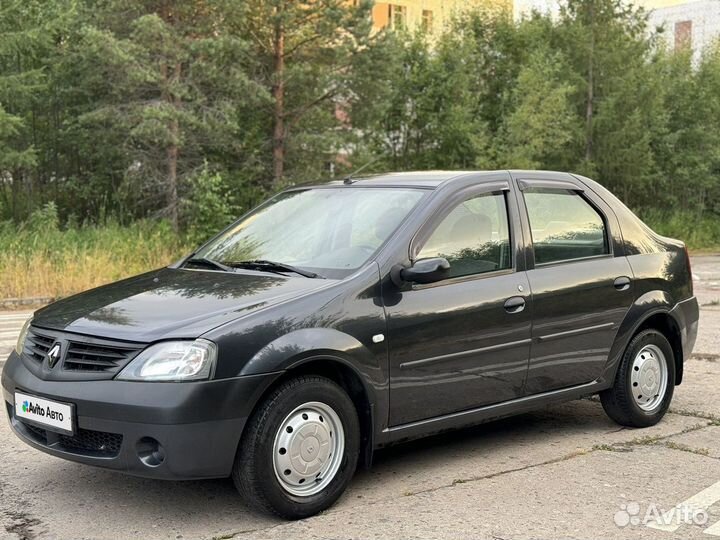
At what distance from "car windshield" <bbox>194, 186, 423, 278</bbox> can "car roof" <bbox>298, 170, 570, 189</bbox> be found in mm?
62

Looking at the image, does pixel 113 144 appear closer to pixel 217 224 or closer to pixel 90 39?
pixel 90 39

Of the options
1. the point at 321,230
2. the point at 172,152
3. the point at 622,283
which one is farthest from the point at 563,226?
the point at 172,152

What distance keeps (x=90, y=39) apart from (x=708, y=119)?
23.5 m

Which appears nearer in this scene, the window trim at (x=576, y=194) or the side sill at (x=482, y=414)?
the side sill at (x=482, y=414)

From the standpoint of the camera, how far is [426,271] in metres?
4.56

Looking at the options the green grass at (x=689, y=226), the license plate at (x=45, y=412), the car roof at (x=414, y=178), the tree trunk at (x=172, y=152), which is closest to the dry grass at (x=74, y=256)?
the tree trunk at (x=172, y=152)

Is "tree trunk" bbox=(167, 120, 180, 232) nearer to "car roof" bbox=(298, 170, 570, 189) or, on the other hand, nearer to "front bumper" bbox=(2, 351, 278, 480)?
"car roof" bbox=(298, 170, 570, 189)

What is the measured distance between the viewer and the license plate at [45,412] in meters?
4.08

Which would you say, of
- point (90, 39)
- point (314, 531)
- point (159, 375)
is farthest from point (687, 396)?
point (90, 39)

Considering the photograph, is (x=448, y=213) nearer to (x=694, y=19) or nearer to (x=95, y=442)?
(x=95, y=442)

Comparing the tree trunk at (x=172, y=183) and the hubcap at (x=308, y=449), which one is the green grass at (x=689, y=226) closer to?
the tree trunk at (x=172, y=183)

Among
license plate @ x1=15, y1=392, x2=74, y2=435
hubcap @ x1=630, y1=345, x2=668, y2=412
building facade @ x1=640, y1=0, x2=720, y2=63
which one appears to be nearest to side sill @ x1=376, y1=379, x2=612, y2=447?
hubcap @ x1=630, y1=345, x2=668, y2=412

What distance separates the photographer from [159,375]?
3924 millimetres

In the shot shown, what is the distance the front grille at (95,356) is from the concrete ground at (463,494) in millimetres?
781
